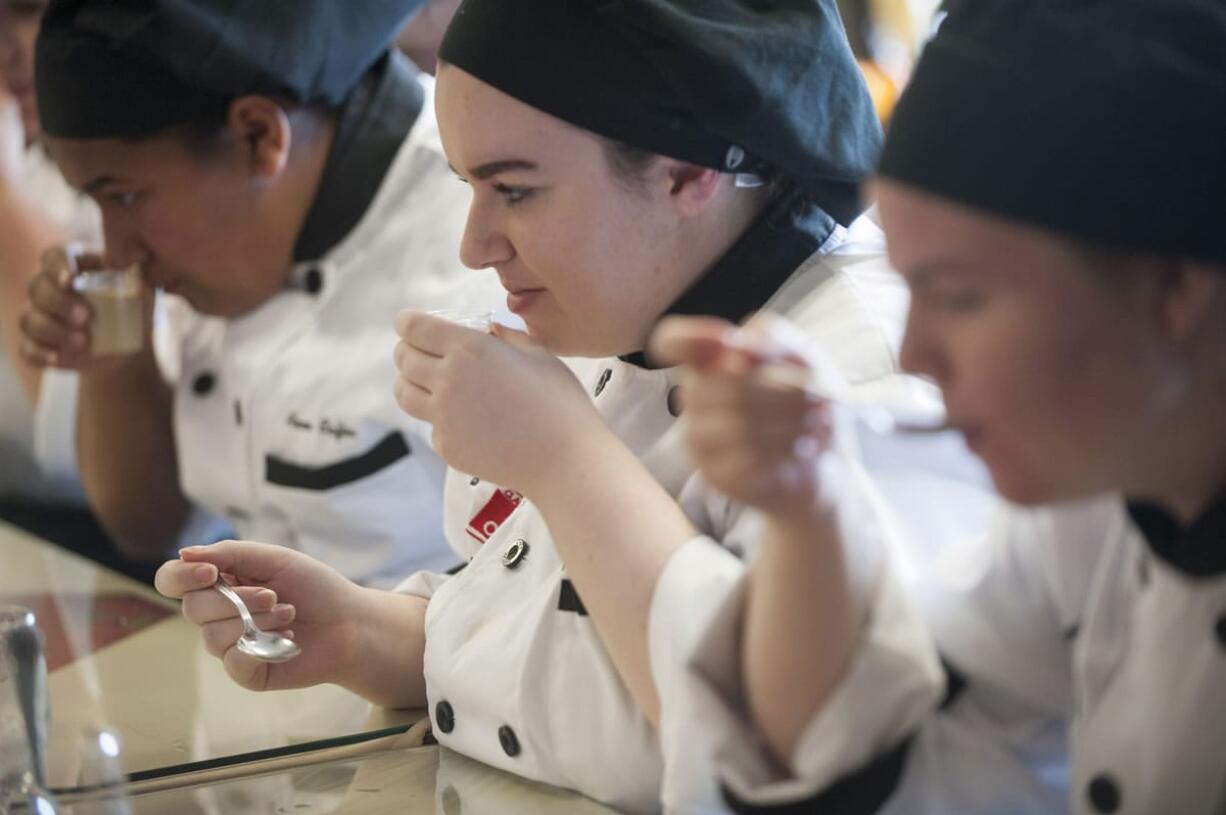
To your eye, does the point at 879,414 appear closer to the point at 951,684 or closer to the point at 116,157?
the point at 951,684

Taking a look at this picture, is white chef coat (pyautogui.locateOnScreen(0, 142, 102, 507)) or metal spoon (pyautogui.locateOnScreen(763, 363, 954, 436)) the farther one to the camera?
white chef coat (pyautogui.locateOnScreen(0, 142, 102, 507))

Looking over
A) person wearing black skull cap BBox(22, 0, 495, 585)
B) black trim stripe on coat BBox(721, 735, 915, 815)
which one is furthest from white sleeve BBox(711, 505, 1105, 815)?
person wearing black skull cap BBox(22, 0, 495, 585)

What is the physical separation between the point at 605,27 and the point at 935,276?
1.07 feet

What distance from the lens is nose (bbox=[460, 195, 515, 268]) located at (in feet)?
2.79

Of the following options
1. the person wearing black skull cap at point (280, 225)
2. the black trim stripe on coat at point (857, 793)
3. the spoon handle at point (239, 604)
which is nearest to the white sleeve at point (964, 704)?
the black trim stripe on coat at point (857, 793)

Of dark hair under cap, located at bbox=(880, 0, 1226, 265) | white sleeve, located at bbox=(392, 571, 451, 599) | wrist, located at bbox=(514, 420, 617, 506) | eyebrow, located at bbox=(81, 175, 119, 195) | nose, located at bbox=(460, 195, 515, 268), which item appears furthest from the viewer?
eyebrow, located at bbox=(81, 175, 119, 195)

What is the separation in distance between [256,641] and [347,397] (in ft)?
1.47

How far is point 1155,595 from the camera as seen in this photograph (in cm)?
56

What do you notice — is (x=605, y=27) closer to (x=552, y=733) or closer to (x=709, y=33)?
(x=709, y=33)

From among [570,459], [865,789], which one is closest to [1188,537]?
[865,789]

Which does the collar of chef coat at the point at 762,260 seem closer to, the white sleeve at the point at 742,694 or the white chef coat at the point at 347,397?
the white sleeve at the point at 742,694

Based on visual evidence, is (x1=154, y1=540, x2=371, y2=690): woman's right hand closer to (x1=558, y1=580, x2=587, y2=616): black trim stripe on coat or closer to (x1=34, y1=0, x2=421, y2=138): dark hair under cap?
(x1=558, y1=580, x2=587, y2=616): black trim stripe on coat

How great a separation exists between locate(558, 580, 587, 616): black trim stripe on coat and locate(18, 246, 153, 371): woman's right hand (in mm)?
866

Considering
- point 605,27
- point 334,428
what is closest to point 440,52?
point 605,27
